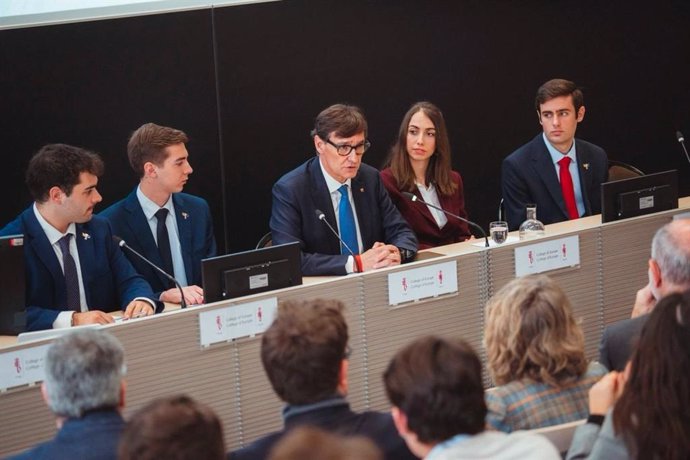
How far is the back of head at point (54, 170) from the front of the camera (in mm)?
4164

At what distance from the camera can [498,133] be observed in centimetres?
646

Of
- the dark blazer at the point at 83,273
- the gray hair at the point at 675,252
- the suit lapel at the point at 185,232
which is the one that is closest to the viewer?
the gray hair at the point at 675,252

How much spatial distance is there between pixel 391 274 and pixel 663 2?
382 centimetres

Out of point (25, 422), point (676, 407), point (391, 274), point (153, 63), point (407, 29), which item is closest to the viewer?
point (676, 407)

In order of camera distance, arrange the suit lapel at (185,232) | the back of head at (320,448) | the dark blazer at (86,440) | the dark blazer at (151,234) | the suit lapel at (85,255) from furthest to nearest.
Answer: the suit lapel at (185,232) < the dark blazer at (151,234) < the suit lapel at (85,255) < the dark blazer at (86,440) < the back of head at (320,448)

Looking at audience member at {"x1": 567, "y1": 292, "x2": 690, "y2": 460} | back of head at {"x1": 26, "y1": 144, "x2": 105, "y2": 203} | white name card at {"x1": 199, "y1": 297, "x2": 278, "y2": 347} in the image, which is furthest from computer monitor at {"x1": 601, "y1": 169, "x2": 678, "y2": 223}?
back of head at {"x1": 26, "y1": 144, "x2": 105, "y2": 203}

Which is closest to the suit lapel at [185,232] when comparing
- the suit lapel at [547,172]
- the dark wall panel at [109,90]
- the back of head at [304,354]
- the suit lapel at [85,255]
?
the suit lapel at [85,255]

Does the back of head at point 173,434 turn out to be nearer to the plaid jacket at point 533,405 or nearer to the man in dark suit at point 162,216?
the plaid jacket at point 533,405

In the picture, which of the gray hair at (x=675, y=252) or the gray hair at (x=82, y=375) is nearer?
the gray hair at (x=82, y=375)

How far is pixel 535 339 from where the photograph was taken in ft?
8.90

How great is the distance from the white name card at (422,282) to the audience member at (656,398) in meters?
1.59

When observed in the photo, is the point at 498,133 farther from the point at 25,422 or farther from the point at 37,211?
the point at 25,422

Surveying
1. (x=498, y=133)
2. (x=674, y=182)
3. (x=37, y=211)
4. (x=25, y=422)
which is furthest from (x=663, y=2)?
(x=25, y=422)

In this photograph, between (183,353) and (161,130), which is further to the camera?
(161,130)
